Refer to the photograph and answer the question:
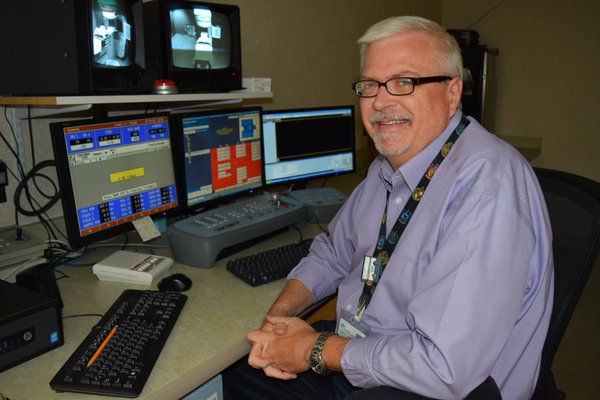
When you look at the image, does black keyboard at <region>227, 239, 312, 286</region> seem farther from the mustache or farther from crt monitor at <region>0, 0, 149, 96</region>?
crt monitor at <region>0, 0, 149, 96</region>

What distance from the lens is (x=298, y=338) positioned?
1.12m

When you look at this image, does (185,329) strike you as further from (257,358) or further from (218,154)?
(218,154)

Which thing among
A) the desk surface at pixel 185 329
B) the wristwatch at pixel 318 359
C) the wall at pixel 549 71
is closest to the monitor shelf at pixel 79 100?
the desk surface at pixel 185 329

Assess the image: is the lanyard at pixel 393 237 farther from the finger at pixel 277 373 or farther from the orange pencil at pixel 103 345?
the orange pencil at pixel 103 345

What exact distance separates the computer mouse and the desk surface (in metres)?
0.03

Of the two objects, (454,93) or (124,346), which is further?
(454,93)

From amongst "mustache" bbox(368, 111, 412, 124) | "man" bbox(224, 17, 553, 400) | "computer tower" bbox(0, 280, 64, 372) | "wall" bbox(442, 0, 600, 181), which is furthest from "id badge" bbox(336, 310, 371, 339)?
"wall" bbox(442, 0, 600, 181)

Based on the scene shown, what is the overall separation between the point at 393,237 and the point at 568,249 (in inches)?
14.6

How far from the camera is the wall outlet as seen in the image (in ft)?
4.31

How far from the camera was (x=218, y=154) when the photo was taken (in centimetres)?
177

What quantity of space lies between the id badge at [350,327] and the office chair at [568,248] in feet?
1.26

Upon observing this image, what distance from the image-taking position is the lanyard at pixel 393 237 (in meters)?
1.14

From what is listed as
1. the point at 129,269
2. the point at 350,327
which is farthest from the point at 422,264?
the point at 129,269

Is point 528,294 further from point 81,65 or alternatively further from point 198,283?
point 81,65
